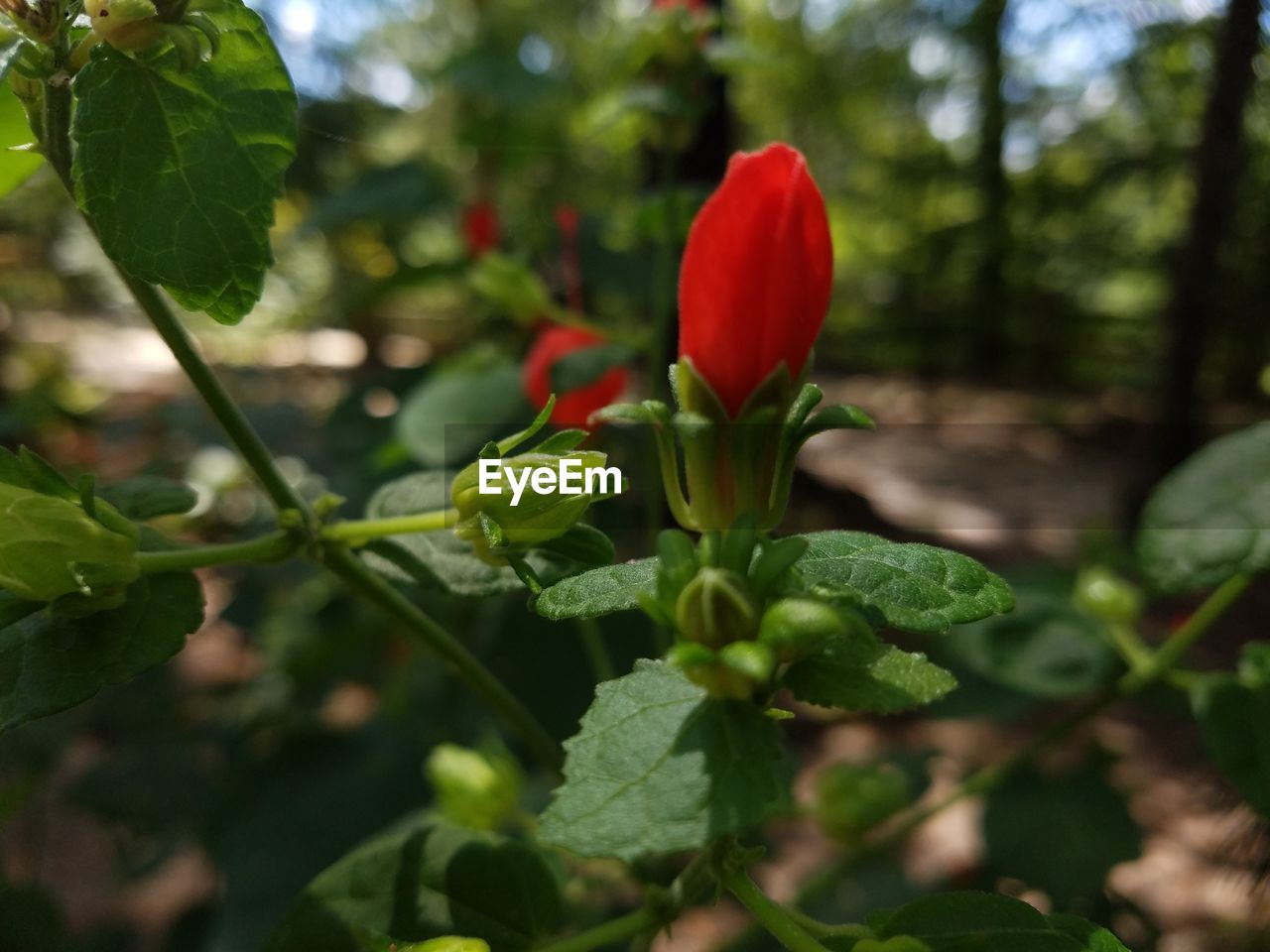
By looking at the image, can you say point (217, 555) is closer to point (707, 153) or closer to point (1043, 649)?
point (1043, 649)

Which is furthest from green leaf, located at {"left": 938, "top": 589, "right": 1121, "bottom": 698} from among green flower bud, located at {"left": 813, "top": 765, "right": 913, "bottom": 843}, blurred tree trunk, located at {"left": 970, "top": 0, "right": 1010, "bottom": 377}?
blurred tree trunk, located at {"left": 970, "top": 0, "right": 1010, "bottom": 377}

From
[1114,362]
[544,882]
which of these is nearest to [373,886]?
[544,882]

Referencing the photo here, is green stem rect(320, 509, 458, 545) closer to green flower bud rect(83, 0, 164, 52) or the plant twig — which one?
green flower bud rect(83, 0, 164, 52)

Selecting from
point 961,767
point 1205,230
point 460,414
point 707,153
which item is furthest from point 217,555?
point 1205,230

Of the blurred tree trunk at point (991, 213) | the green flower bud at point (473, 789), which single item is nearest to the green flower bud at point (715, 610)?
the green flower bud at point (473, 789)

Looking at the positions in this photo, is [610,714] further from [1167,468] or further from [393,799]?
[1167,468]
